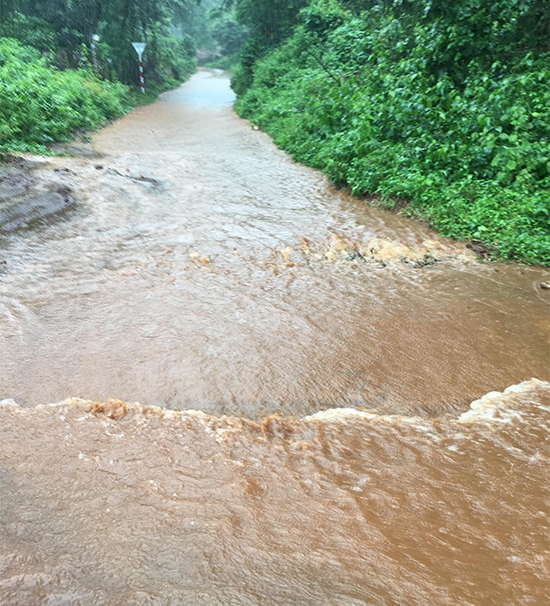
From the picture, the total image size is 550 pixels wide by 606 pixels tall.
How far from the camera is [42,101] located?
11336mm

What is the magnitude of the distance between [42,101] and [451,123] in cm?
941

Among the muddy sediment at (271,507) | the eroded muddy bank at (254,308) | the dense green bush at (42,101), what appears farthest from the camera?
the dense green bush at (42,101)

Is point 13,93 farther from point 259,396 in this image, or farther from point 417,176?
point 259,396

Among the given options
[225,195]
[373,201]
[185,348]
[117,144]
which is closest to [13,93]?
[117,144]

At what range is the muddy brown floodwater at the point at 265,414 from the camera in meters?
2.15

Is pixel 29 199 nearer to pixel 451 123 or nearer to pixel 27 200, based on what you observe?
pixel 27 200

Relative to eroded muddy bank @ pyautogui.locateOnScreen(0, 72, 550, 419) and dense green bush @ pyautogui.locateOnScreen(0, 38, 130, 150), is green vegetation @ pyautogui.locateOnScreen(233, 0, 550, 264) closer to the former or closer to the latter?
eroded muddy bank @ pyautogui.locateOnScreen(0, 72, 550, 419)

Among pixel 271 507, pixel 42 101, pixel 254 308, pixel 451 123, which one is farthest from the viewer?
pixel 42 101

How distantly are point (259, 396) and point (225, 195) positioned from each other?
525 centimetres

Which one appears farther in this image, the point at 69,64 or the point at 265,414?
the point at 69,64

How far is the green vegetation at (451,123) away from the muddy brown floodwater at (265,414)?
71cm

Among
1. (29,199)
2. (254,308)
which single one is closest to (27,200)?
(29,199)

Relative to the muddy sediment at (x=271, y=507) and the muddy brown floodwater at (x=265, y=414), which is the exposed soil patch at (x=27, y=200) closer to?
the muddy brown floodwater at (x=265, y=414)

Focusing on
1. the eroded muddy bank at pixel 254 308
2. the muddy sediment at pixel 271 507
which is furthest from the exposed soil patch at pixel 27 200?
the muddy sediment at pixel 271 507
